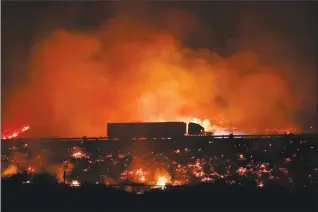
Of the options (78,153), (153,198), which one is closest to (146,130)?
(78,153)

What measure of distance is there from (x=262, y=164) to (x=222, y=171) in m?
3.52

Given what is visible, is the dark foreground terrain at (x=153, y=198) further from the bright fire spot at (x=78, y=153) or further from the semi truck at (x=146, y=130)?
the semi truck at (x=146, y=130)

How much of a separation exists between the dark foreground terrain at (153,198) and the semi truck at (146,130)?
1420cm

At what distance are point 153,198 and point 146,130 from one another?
16622 millimetres

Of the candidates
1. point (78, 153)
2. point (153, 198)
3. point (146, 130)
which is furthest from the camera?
point (146, 130)

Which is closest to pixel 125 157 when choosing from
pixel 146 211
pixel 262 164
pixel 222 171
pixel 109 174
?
pixel 109 174

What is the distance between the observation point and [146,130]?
36.0 meters

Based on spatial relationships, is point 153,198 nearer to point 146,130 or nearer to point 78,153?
point 78,153

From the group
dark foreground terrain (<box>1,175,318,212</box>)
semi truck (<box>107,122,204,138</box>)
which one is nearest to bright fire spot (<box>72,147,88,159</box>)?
semi truck (<box>107,122,204,138</box>)

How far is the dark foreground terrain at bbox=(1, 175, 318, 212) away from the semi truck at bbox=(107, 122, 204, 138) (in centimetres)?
1420

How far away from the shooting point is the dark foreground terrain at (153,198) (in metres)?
18.7

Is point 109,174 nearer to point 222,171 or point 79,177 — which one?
point 79,177

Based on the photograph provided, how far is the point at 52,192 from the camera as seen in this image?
2030 centimetres

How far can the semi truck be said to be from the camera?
35469mm
